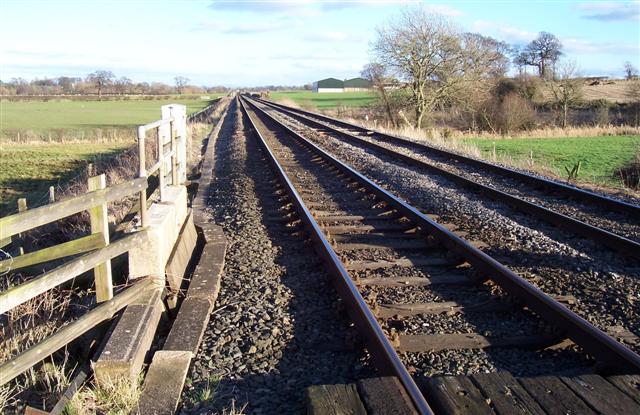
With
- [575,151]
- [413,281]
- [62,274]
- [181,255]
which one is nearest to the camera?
[62,274]

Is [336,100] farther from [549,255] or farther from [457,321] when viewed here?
[457,321]

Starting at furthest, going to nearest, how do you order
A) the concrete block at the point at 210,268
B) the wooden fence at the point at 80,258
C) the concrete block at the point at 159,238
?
the concrete block at the point at 159,238 < the concrete block at the point at 210,268 < the wooden fence at the point at 80,258

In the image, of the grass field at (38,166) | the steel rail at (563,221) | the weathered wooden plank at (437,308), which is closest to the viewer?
the weathered wooden plank at (437,308)

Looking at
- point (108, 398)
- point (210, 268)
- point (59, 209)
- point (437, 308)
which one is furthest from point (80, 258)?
point (437, 308)

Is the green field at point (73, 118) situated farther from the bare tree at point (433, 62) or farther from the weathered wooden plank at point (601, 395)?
the weathered wooden plank at point (601, 395)

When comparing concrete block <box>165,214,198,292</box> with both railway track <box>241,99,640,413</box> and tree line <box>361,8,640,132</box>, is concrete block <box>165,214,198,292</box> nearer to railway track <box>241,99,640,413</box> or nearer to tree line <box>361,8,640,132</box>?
railway track <box>241,99,640,413</box>

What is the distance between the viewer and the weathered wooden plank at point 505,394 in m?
3.12

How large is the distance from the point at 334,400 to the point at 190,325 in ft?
6.14

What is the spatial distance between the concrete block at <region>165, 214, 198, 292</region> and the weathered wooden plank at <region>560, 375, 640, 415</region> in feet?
12.6

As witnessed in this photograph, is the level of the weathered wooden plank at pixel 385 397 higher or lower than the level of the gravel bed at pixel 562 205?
lower

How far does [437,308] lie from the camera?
16.0 ft

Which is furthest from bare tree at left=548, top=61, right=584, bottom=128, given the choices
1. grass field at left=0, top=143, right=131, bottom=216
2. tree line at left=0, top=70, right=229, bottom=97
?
tree line at left=0, top=70, right=229, bottom=97

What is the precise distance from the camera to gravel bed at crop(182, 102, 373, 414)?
3711mm

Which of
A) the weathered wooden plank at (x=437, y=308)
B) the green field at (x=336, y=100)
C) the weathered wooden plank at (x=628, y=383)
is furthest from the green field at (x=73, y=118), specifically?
the weathered wooden plank at (x=628, y=383)
